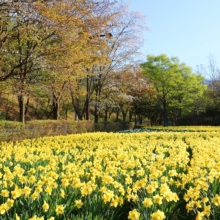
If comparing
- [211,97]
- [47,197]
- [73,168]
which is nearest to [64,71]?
[73,168]

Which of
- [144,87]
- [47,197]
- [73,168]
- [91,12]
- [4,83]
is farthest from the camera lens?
[144,87]

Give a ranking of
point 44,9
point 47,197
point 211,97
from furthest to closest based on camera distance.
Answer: point 211,97 → point 44,9 → point 47,197

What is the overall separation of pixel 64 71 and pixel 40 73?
4322 millimetres

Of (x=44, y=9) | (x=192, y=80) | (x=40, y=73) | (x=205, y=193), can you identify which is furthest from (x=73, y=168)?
(x=192, y=80)

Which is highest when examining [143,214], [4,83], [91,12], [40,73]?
Answer: [91,12]

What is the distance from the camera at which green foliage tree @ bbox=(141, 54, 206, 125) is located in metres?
26.6

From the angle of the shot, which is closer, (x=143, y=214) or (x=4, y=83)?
(x=143, y=214)

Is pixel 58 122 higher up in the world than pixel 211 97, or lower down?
lower down

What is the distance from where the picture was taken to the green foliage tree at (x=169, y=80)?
87.1 feet

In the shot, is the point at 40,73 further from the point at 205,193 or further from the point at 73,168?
the point at 205,193

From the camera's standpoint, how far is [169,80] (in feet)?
86.5

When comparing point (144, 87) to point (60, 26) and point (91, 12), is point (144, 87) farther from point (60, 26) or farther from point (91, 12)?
point (60, 26)

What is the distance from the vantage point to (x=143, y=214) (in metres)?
2.34

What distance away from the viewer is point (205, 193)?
2.78 metres
